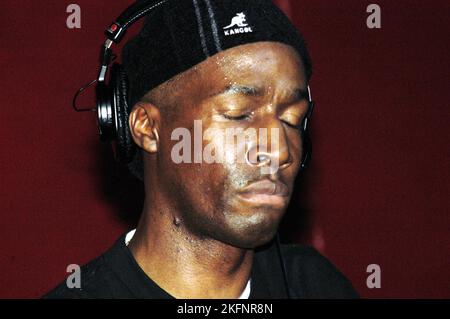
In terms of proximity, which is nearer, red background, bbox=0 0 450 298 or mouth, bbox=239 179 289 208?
mouth, bbox=239 179 289 208

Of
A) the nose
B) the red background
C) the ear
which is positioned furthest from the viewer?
the red background

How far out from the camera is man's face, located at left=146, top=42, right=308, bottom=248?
138cm

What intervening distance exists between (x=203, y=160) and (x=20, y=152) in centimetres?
107

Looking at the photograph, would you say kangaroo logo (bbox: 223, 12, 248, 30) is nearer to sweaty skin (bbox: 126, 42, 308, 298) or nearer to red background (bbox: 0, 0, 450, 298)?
sweaty skin (bbox: 126, 42, 308, 298)

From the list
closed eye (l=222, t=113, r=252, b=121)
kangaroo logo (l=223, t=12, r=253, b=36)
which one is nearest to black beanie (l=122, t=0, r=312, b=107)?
kangaroo logo (l=223, t=12, r=253, b=36)

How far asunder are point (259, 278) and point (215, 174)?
30 centimetres

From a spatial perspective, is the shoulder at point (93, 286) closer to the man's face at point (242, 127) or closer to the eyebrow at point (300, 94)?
the man's face at point (242, 127)

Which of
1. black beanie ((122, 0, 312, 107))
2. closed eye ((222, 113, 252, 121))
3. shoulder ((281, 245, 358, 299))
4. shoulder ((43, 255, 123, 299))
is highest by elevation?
black beanie ((122, 0, 312, 107))

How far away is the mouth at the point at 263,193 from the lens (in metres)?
1.38

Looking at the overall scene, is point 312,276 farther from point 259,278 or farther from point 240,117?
point 240,117

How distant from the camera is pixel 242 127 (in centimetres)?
138

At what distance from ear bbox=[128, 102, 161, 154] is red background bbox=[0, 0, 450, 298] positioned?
2.85ft
